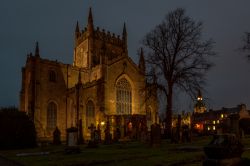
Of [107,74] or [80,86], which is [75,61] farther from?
[80,86]

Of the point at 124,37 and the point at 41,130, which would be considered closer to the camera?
the point at 41,130

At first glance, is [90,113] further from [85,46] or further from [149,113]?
[85,46]

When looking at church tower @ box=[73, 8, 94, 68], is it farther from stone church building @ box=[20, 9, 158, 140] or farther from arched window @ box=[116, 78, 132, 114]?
arched window @ box=[116, 78, 132, 114]

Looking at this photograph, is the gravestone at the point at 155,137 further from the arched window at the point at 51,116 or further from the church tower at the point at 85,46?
the church tower at the point at 85,46

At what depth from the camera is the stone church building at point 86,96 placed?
150 feet

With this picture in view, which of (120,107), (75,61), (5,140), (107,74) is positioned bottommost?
(5,140)

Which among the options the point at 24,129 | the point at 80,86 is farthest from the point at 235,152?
the point at 80,86

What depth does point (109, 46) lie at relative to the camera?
63438 mm

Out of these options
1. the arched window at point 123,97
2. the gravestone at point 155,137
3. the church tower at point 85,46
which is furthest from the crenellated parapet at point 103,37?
the gravestone at point 155,137

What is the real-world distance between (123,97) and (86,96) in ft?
23.5

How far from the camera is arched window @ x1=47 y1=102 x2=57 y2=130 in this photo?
46.8 m

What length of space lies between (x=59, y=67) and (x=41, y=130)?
1084 centimetres

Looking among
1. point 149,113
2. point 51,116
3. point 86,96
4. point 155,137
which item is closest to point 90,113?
point 86,96

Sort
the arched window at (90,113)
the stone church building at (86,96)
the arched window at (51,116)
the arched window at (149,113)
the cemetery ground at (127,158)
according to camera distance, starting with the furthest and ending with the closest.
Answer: the arched window at (149,113) → the arched window at (90,113) → the arched window at (51,116) → the stone church building at (86,96) → the cemetery ground at (127,158)
